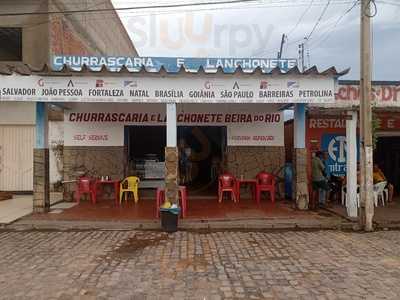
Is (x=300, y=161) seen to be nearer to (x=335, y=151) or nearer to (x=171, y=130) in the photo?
(x=335, y=151)

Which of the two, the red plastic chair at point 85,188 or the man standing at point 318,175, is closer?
the man standing at point 318,175

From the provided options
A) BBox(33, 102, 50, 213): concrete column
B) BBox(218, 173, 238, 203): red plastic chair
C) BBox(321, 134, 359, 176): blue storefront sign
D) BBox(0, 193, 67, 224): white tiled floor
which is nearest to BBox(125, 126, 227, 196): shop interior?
BBox(218, 173, 238, 203): red plastic chair

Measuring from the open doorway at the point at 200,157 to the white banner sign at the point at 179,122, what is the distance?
1.07 meters

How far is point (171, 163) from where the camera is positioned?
36.2ft

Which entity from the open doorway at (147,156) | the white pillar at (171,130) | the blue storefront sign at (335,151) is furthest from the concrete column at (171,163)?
the blue storefront sign at (335,151)

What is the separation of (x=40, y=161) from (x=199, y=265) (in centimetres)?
640

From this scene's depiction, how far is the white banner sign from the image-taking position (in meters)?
14.9

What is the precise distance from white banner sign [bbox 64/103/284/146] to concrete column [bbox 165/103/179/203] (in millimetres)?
3625

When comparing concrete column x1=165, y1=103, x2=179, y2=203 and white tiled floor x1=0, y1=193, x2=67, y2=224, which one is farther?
white tiled floor x1=0, y1=193, x2=67, y2=224

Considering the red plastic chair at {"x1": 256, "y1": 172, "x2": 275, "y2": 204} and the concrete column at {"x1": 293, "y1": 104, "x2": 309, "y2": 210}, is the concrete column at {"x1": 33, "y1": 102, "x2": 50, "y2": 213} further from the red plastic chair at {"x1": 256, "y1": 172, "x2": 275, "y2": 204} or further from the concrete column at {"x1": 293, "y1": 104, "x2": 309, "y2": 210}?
the concrete column at {"x1": 293, "y1": 104, "x2": 309, "y2": 210}

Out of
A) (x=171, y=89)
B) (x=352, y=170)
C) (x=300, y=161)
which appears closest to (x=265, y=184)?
(x=300, y=161)

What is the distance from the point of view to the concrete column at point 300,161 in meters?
12.3

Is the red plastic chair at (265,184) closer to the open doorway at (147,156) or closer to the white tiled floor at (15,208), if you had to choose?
the open doorway at (147,156)

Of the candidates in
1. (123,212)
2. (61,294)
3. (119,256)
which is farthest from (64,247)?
(123,212)
